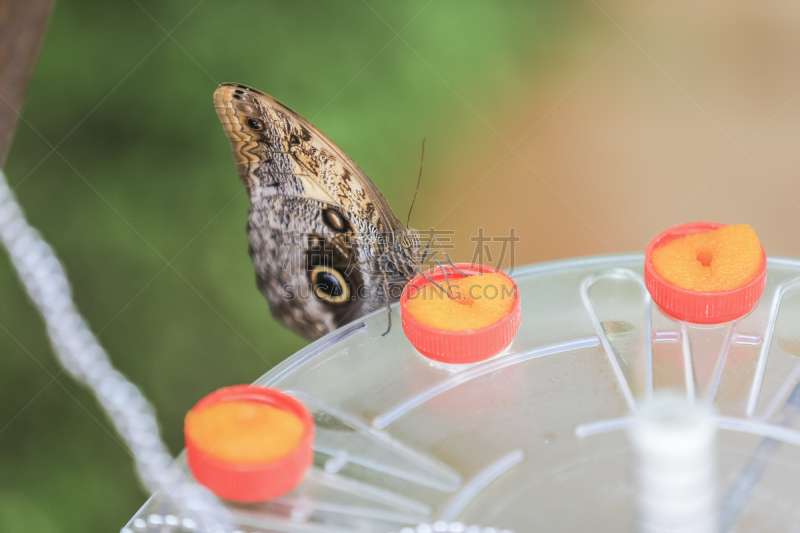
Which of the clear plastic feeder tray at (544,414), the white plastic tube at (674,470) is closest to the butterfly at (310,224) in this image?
the clear plastic feeder tray at (544,414)

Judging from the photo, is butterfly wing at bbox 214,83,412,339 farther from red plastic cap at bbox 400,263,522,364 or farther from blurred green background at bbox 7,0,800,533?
blurred green background at bbox 7,0,800,533

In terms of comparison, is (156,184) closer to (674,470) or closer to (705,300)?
(705,300)

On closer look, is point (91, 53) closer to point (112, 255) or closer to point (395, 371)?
point (112, 255)

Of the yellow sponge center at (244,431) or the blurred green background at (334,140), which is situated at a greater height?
the blurred green background at (334,140)

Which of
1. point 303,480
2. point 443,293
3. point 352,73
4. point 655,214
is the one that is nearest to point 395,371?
point 443,293

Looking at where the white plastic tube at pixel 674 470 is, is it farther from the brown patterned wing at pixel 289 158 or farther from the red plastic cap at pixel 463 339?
the brown patterned wing at pixel 289 158

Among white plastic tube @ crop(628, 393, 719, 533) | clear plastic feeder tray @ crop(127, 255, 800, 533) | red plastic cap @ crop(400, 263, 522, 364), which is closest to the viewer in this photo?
white plastic tube @ crop(628, 393, 719, 533)

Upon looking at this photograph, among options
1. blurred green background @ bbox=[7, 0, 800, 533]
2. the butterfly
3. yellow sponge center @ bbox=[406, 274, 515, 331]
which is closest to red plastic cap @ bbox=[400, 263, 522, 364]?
yellow sponge center @ bbox=[406, 274, 515, 331]
